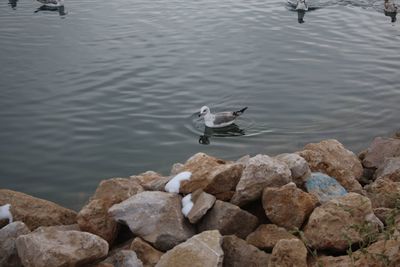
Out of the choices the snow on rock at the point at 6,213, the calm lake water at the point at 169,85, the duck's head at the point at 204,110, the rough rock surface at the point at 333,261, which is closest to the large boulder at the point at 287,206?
the rough rock surface at the point at 333,261

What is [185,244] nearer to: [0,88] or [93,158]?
[93,158]

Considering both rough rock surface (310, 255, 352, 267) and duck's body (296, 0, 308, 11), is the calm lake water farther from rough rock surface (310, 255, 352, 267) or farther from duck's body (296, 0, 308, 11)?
rough rock surface (310, 255, 352, 267)

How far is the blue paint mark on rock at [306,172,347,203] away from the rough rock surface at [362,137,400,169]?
2.78 m

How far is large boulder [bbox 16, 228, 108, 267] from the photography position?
217 inches

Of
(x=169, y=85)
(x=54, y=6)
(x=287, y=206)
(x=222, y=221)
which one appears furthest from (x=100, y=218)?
(x=54, y=6)

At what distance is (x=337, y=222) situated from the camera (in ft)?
18.9

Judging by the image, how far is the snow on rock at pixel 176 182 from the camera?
7.09 m

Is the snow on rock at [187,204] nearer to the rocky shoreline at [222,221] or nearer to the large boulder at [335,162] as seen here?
the rocky shoreline at [222,221]

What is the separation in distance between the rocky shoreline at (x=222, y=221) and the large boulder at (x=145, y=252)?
0.4 inches

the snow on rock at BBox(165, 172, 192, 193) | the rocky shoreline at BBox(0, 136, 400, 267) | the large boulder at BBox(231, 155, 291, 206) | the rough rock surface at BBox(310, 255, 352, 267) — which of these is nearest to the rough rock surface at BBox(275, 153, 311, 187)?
the rocky shoreline at BBox(0, 136, 400, 267)

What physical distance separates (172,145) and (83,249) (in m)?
6.26

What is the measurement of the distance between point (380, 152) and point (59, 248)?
6572mm

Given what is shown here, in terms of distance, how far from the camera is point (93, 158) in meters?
11.3

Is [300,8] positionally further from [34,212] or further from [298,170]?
[34,212]
